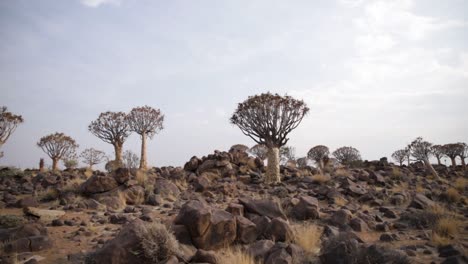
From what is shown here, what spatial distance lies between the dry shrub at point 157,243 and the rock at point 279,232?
6.60ft

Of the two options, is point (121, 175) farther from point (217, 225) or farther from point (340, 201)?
point (340, 201)

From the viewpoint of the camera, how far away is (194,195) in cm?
1106

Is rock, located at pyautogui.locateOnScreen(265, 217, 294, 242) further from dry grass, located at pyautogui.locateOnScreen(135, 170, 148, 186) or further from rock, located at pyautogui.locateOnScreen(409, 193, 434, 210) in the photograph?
dry grass, located at pyautogui.locateOnScreen(135, 170, 148, 186)

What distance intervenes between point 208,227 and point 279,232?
1469mm

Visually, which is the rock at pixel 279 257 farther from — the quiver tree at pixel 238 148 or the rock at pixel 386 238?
the quiver tree at pixel 238 148

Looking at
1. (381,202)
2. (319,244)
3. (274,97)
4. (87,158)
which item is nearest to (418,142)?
(274,97)

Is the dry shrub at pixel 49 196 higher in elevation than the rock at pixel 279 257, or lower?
higher

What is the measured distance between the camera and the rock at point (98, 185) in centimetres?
1028

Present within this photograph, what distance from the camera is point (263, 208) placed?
7.17 meters

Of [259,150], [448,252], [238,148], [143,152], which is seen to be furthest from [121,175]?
[259,150]

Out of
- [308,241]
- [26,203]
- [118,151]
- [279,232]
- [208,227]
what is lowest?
[308,241]

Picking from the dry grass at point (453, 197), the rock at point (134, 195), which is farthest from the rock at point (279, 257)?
the dry grass at point (453, 197)

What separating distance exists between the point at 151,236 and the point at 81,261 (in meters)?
1.32

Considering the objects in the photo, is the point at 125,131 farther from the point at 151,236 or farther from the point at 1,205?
the point at 151,236
